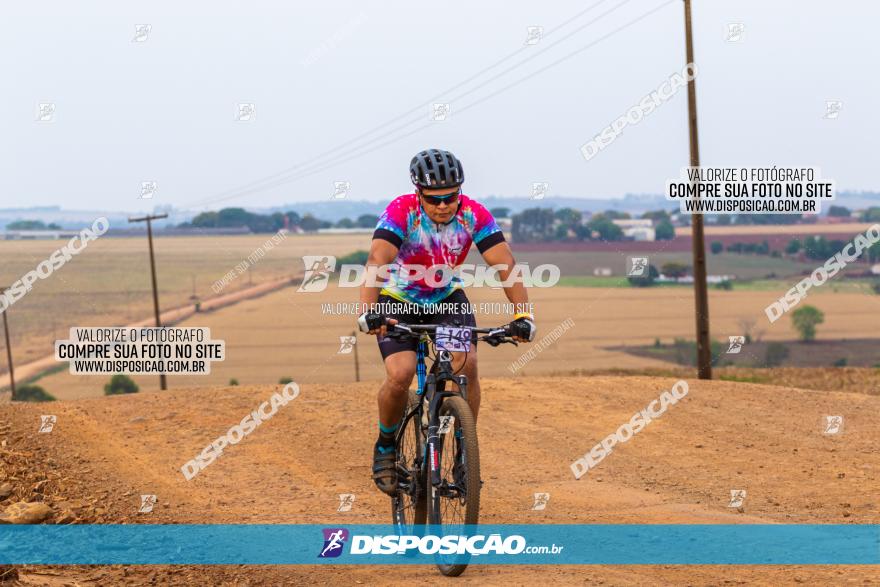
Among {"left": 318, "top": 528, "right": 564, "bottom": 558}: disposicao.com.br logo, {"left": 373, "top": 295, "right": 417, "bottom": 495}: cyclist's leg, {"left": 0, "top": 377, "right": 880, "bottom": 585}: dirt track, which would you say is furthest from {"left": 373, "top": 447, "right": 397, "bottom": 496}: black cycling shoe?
{"left": 0, "top": 377, "right": 880, "bottom": 585}: dirt track

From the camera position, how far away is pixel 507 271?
755 centimetres

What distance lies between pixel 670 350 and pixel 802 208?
58701 mm

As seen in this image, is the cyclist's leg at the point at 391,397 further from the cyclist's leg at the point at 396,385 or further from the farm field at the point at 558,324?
the farm field at the point at 558,324

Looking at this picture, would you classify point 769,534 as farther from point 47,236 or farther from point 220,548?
point 47,236

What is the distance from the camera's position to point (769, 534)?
814 centimetres

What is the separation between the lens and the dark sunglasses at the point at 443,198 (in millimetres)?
7351

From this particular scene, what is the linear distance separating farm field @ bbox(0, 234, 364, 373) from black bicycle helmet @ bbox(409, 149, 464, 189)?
6014cm

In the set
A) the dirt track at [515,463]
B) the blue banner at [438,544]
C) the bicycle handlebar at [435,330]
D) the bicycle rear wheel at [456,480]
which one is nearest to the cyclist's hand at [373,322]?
the bicycle handlebar at [435,330]

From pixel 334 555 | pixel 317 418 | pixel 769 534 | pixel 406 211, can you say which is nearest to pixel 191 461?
pixel 317 418

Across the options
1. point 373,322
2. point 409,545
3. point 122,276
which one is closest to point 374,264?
point 373,322

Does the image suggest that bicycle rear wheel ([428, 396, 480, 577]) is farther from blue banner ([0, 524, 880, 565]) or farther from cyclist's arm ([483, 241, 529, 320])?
cyclist's arm ([483, 241, 529, 320])

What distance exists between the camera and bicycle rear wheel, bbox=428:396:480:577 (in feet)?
22.1

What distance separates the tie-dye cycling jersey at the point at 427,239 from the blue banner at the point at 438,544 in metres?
1.78

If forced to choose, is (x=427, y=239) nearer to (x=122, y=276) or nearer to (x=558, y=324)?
(x=558, y=324)
